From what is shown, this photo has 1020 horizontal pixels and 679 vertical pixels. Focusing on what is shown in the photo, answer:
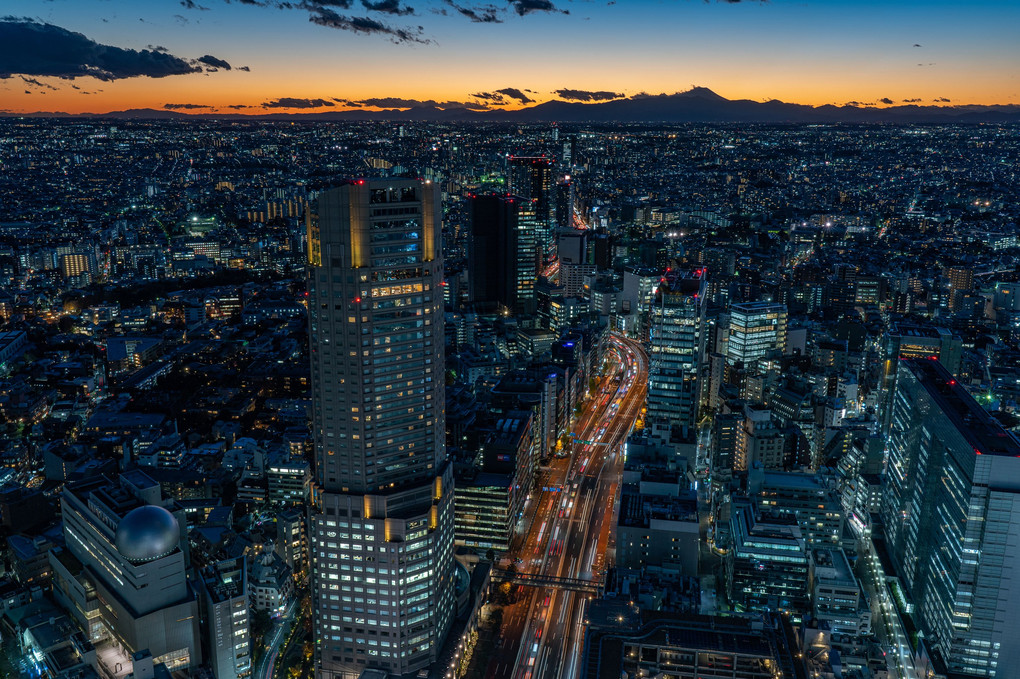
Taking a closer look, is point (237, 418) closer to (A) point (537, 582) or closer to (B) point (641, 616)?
(A) point (537, 582)

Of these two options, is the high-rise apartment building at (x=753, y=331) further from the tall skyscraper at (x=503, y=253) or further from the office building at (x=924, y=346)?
the tall skyscraper at (x=503, y=253)

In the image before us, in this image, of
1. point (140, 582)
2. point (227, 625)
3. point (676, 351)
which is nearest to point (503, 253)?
point (676, 351)

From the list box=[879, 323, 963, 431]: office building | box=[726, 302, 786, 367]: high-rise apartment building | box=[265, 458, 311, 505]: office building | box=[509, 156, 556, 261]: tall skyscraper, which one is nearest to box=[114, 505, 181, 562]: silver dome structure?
box=[265, 458, 311, 505]: office building

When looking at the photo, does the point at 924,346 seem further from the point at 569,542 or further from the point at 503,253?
the point at 503,253

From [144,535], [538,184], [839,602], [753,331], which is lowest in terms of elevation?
[839,602]

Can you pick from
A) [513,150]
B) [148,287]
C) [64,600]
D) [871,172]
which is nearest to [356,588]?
[64,600]

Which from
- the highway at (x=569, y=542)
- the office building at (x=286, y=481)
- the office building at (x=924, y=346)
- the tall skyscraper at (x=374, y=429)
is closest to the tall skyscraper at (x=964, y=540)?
the highway at (x=569, y=542)
